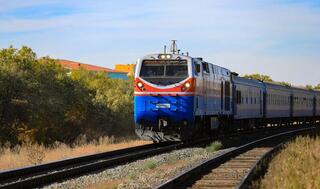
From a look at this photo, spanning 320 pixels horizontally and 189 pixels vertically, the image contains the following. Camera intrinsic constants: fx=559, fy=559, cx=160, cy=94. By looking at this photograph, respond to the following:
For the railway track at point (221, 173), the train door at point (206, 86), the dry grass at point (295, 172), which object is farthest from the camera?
the train door at point (206, 86)

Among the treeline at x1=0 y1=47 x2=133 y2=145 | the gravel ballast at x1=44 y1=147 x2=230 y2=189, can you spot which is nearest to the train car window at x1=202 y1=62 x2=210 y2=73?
the gravel ballast at x1=44 y1=147 x2=230 y2=189

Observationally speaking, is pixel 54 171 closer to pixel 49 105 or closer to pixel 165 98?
pixel 165 98

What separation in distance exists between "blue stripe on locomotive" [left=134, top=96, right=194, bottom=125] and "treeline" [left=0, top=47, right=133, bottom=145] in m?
12.4

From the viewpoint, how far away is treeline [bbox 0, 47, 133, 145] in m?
31.0

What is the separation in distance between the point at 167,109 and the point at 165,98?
392 millimetres

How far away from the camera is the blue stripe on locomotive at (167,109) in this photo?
63.9 ft

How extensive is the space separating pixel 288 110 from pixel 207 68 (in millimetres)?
25108

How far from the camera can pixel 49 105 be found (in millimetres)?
32312

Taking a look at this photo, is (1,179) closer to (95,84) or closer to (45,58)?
(45,58)

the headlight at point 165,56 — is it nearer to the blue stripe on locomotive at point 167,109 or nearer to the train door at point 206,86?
the blue stripe on locomotive at point 167,109

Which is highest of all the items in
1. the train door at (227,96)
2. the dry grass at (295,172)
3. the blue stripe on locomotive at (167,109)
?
the train door at (227,96)

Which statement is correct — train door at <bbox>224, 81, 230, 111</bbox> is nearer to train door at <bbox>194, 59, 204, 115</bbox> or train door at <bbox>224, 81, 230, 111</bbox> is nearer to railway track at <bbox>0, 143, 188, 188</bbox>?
train door at <bbox>194, 59, 204, 115</bbox>

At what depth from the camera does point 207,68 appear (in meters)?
22.0

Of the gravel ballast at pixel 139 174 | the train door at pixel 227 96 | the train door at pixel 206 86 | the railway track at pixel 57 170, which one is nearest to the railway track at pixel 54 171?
the railway track at pixel 57 170
